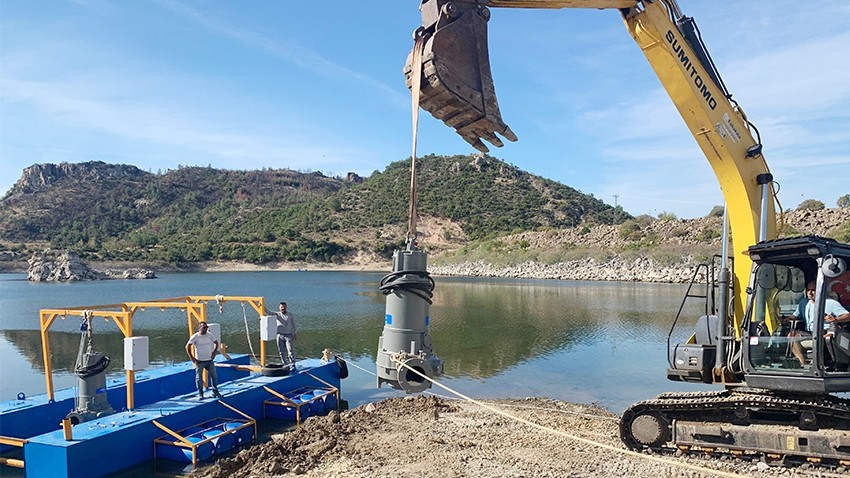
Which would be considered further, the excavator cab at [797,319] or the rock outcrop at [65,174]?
the rock outcrop at [65,174]

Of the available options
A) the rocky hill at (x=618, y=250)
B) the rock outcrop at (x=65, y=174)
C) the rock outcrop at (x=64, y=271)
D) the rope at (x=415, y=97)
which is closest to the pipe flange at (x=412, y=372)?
Result: the rope at (x=415, y=97)

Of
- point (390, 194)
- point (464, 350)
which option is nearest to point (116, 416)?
point (464, 350)

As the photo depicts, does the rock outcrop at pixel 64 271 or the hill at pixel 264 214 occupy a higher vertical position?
the hill at pixel 264 214

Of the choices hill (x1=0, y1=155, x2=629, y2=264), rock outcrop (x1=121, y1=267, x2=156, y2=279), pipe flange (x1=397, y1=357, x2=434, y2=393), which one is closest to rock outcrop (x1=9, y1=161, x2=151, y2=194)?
hill (x1=0, y1=155, x2=629, y2=264)

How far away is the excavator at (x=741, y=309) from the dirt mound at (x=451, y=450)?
0.49 meters

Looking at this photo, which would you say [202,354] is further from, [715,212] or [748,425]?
[715,212]

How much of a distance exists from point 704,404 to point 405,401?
6.29 meters

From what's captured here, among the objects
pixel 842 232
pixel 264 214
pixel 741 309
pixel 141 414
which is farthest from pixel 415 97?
pixel 264 214

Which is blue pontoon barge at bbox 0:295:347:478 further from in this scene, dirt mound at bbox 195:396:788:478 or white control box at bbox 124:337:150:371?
dirt mound at bbox 195:396:788:478

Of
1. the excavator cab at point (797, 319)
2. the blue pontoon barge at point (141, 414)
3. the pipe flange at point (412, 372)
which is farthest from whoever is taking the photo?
the blue pontoon barge at point (141, 414)

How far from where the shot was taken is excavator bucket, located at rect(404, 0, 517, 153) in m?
5.20

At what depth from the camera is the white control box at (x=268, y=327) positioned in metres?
13.1

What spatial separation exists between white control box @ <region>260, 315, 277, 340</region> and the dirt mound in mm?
2538

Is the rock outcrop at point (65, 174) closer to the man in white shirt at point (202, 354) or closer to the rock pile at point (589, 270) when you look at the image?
the rock pile at point (589, 270)
